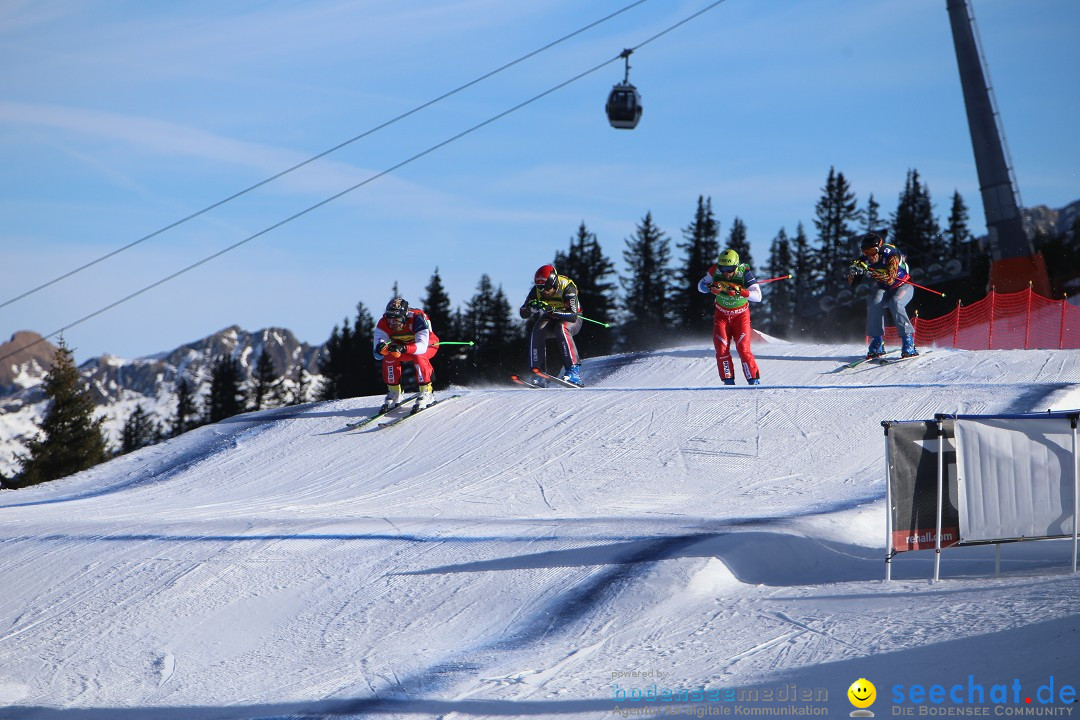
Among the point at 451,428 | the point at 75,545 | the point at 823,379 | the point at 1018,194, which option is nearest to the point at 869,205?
the point at 1018,194

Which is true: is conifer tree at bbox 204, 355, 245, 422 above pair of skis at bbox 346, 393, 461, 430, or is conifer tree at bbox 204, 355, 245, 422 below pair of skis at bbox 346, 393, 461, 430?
below

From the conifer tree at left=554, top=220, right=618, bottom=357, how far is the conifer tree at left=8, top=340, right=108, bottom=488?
2454 cm

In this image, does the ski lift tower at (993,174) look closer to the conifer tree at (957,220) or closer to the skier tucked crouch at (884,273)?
the skier tucked crouch at (884,273)

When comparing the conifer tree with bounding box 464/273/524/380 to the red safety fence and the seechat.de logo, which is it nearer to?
the red safety fence

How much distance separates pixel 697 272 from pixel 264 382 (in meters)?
34.3

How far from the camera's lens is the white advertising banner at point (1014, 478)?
6.75m

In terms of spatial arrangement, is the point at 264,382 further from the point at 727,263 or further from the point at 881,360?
the point at 727,263

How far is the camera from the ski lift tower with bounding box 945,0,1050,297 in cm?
2219

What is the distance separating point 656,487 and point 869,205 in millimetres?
72806

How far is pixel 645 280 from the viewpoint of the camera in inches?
2719

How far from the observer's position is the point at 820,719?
15.8 ft

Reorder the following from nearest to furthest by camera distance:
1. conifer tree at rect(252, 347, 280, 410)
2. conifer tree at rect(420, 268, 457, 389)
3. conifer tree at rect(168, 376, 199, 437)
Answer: conifer tree at rect(420, 268, 457, 389), conifer tree at rect(168, 376, 199, 437), conifer tree at rect(252, 347, 280, 410)

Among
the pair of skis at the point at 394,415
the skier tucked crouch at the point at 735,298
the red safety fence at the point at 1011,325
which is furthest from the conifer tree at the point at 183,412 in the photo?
the skier tucked crouch at the point at 735,298

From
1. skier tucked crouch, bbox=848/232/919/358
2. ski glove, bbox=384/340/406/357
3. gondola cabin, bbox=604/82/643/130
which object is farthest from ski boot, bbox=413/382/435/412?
skier tucked crouch, bbox=848/232/919/358
